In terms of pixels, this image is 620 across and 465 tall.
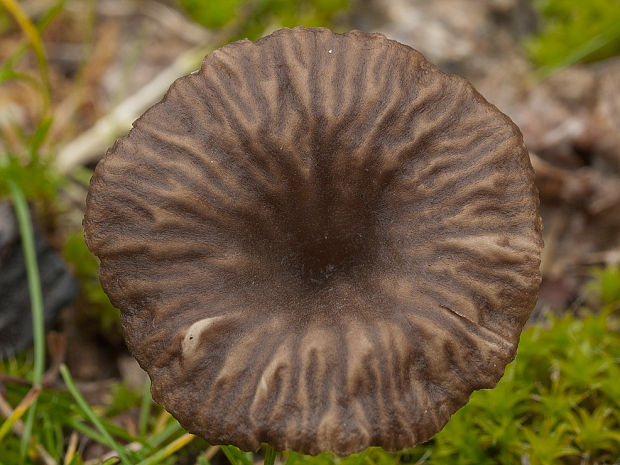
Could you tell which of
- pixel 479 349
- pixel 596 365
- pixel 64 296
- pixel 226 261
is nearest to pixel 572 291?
pixel 596 365

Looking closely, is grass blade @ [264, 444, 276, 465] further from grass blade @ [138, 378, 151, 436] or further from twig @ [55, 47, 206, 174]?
twig @ [55, 47, 206, 174]

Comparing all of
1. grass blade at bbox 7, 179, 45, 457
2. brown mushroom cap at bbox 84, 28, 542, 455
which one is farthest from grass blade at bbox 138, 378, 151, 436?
brown mushroom cap at bbox 84, 28, 542, 455

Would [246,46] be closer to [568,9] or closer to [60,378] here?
[60,378]

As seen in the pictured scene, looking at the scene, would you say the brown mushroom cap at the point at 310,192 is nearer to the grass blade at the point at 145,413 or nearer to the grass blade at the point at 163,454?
the grass blade at the point at 163,454

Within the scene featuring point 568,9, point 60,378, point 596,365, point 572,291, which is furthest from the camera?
point 568,9

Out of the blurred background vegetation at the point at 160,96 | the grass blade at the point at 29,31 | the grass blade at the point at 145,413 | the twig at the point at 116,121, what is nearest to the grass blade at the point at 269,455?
the blurred background vegetation at the point at 160,96
